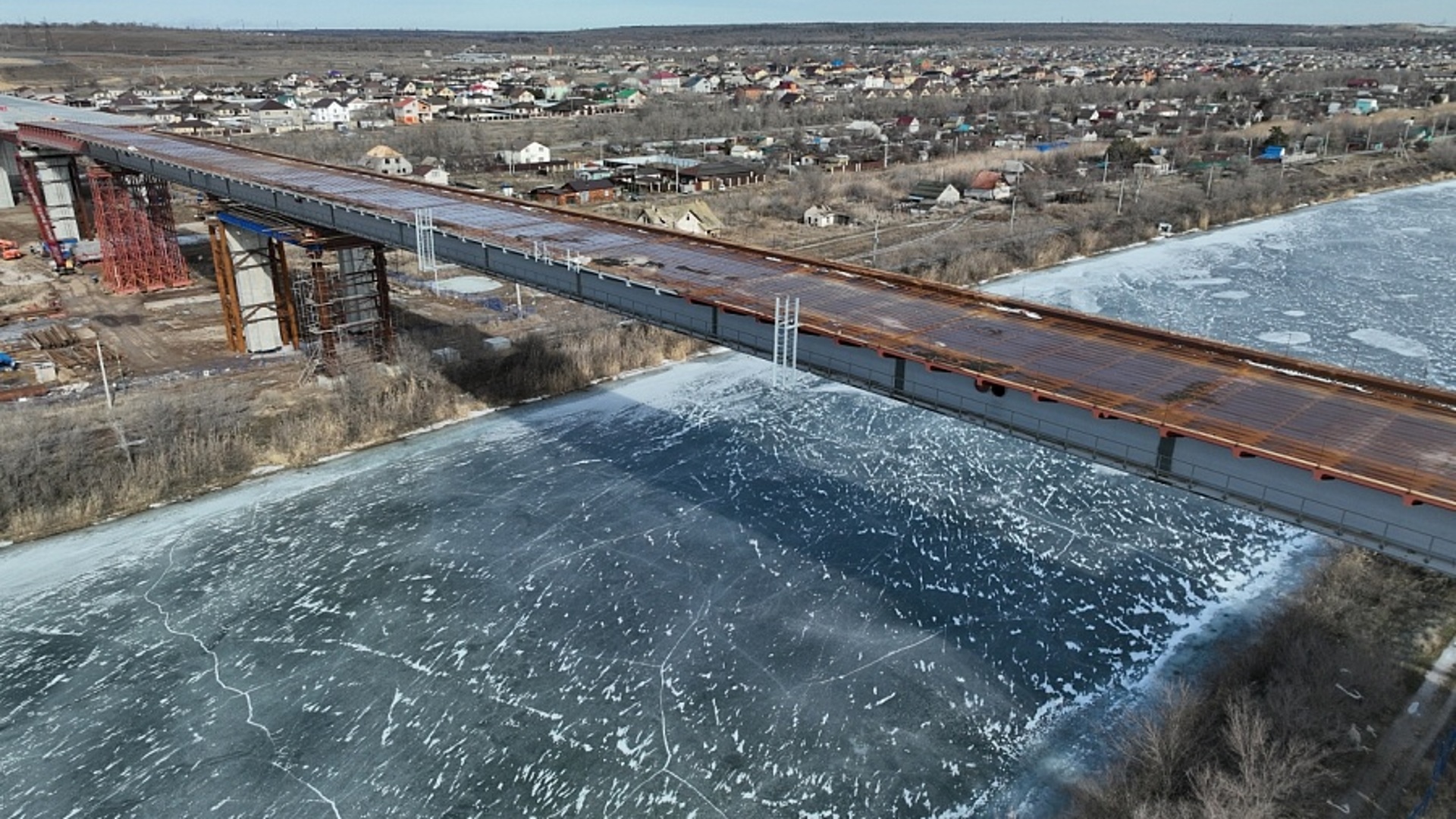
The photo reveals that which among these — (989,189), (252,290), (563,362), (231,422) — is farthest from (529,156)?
(231,422)

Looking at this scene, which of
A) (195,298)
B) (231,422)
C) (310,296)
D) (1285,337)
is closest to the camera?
(231,422)

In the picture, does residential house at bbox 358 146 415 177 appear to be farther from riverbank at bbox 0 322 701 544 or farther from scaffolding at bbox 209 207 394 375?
riverbank at bbox 0 322 701 544

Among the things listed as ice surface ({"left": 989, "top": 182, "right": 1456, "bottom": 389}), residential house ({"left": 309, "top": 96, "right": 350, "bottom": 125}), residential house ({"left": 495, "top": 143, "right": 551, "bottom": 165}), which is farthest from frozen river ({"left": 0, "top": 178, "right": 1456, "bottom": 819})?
residential house ({"left": 309, "top": 96, "right": 350, "bottom": 125})

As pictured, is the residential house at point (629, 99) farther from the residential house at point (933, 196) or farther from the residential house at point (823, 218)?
the residential house at point (823, 218)

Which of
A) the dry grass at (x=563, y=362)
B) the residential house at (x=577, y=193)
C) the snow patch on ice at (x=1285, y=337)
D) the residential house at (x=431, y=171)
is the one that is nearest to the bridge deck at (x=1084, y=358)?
the dry grass at (x=563, y=362)

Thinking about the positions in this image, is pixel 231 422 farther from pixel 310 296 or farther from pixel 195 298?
pixel 195 298

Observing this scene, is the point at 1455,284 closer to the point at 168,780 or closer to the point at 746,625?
the point at 746,625
